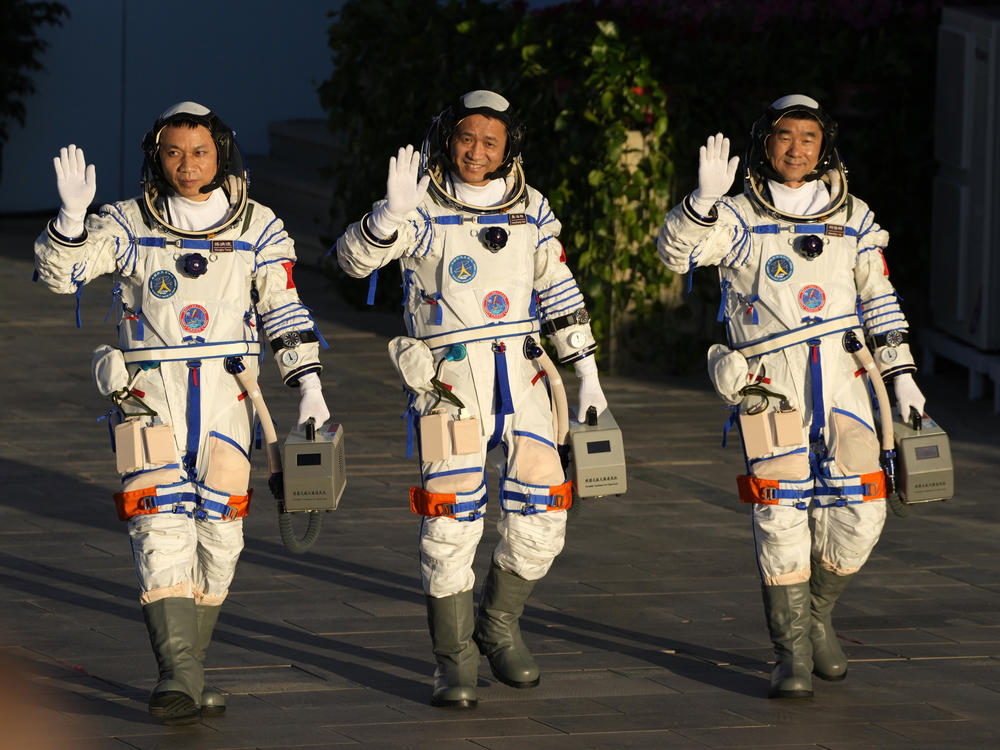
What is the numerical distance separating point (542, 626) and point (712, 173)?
1.94 m

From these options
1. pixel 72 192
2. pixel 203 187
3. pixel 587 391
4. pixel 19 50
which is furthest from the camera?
pixel 19 50

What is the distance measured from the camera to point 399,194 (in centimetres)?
584

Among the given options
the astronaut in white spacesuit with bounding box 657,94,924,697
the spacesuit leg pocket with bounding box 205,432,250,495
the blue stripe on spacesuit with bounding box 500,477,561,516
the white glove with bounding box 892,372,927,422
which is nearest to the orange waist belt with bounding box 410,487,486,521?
the blue stripe on spacesuit with bounding box 500,477,561,516

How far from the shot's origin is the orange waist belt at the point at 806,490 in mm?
6094

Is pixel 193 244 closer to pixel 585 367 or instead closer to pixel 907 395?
pixel 585 367

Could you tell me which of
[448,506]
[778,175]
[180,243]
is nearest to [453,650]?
[448,506]

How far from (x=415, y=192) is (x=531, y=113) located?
5853mm

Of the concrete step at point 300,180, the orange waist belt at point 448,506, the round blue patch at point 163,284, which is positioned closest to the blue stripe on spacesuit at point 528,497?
the orange waist belt at point 448,506

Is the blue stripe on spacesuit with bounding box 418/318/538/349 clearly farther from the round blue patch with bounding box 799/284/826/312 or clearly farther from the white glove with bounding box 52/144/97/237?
the white glove with bounding box 52/144/97/237

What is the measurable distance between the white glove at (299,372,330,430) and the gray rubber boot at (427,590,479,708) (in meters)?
0.71

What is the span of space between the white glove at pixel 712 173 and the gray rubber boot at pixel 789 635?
1.30m

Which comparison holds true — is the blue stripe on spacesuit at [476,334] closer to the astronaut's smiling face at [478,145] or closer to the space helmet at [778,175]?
the astronaut's smiling face at [478,145]

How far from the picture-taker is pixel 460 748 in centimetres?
553

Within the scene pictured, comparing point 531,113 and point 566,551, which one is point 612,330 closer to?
point 531,113
